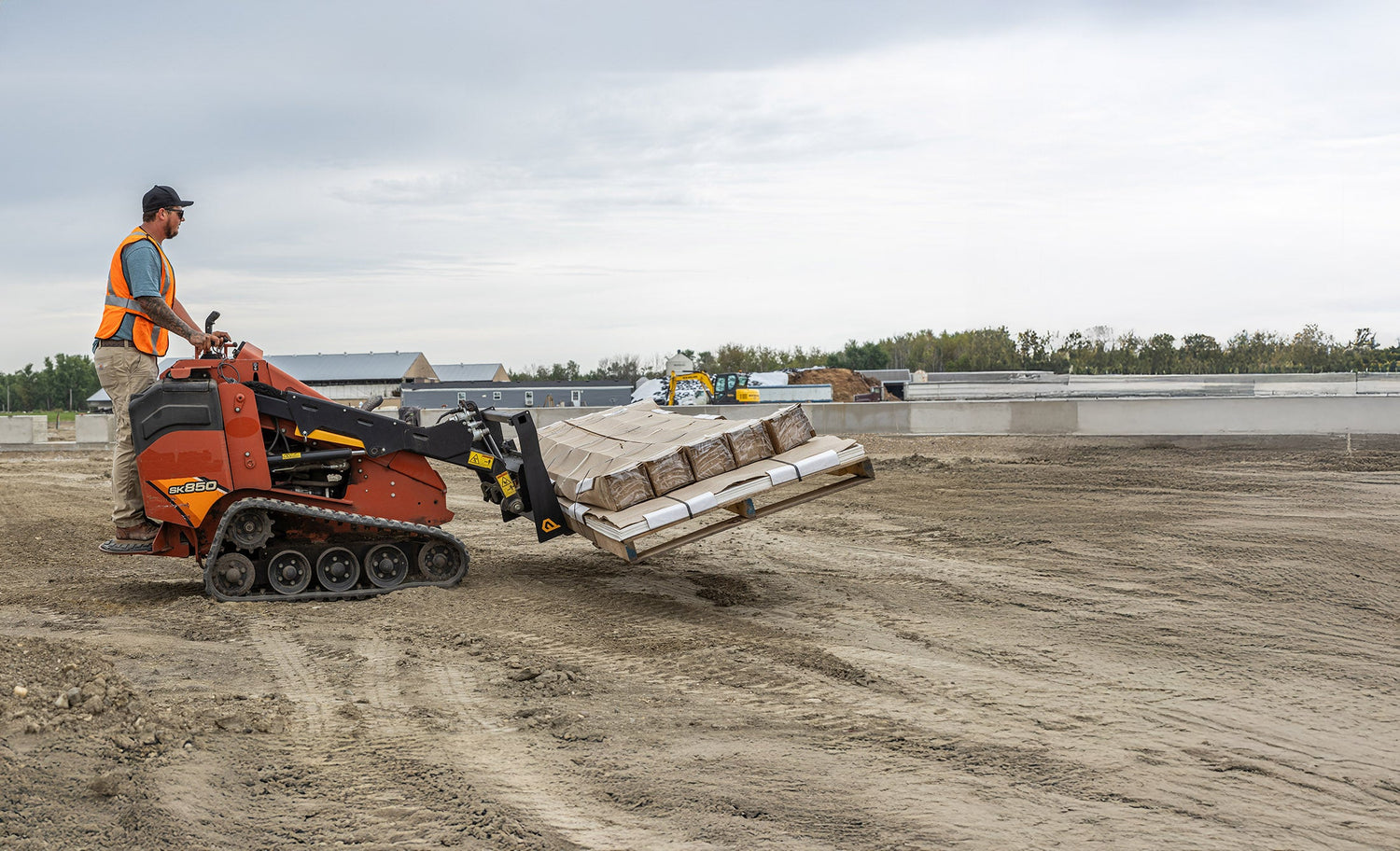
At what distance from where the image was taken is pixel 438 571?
7.71 metres

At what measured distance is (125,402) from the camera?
6938 millimetres

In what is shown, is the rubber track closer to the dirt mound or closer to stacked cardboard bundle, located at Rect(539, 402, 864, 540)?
stacked cardboard bundle, located at Rect(539, 402, 864, 540)

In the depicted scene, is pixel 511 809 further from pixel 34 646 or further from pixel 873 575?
pixel 873 575

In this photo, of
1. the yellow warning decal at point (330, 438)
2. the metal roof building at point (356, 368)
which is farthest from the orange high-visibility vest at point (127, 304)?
the metal roof building at point (356, 368)

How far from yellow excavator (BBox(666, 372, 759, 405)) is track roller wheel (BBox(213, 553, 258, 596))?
2559cm

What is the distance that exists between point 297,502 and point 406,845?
14.2ft

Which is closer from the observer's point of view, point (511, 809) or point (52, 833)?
point (52, 833)

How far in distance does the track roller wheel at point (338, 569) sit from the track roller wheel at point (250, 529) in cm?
44

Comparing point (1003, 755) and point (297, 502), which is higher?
point (297, 502)

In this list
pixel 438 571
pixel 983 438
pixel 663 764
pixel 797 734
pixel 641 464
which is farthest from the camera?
pixel 983 438

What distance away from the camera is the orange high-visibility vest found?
675 cm

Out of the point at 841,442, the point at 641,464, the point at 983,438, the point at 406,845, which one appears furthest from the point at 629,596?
the point at 983,438

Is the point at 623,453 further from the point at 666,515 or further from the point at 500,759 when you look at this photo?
the point at 500,759

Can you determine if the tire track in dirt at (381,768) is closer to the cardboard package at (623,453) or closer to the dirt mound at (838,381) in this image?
the cardboard package at (623,453)
